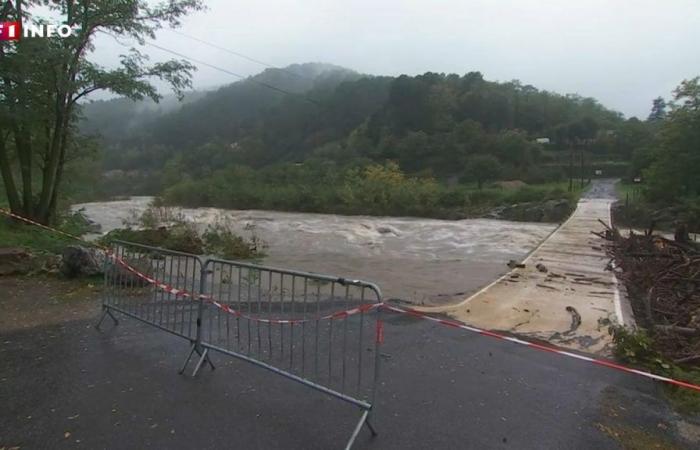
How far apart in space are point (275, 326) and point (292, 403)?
7.98 ft

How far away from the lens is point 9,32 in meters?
11.2

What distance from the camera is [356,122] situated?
330 feet

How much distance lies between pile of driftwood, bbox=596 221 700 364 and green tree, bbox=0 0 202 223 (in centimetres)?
1264

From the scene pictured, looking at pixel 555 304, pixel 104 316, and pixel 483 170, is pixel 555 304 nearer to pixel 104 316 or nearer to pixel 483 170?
pixel 104 316

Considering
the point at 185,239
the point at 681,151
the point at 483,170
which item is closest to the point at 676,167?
the point at 681,151

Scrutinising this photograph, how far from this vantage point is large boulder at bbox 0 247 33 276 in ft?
29.1

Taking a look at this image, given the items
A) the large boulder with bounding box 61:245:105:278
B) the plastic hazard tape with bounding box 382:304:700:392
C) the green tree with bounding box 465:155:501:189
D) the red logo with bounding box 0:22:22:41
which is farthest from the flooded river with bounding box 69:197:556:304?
the green tree with bounding box 465:155:501:189

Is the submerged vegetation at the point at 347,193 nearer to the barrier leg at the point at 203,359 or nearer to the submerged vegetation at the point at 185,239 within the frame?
the submerged vegetation at the point at 185,239

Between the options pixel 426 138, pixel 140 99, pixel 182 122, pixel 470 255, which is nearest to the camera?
pixel 140 99

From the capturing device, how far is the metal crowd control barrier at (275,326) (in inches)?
158

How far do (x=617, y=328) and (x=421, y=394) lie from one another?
3.22m

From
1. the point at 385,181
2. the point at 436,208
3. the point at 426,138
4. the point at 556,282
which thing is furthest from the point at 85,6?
the point at 426,138

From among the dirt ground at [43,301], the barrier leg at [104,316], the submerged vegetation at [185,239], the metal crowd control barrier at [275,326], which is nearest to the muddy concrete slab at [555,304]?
the metal crowd control barrier at [275,326]

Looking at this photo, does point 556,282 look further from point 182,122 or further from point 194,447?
point 182,122
